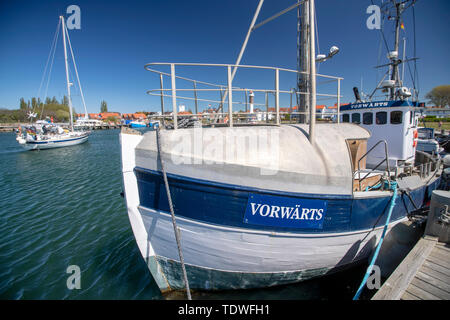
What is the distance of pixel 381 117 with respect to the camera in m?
7.22

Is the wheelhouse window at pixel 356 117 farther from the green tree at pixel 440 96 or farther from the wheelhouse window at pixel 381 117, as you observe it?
the green tree at pixel 440 96

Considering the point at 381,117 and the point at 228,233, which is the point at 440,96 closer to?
the point at 381,117

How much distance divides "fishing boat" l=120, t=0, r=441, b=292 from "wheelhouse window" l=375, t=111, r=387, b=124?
4189 millimetres

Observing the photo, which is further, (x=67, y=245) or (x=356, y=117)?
(x=356, y=117)

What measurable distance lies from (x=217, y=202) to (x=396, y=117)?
7.23 m

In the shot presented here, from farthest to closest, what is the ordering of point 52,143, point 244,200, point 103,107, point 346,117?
point 103,107 → point 52,143 → point 346,117 → point 244,200

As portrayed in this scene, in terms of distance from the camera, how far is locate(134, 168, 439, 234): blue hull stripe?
3215mm

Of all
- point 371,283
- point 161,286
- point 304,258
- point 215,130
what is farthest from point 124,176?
point 371,283

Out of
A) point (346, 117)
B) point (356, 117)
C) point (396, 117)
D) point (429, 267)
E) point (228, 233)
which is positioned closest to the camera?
point (228, 233)

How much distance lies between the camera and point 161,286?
13.9ft
